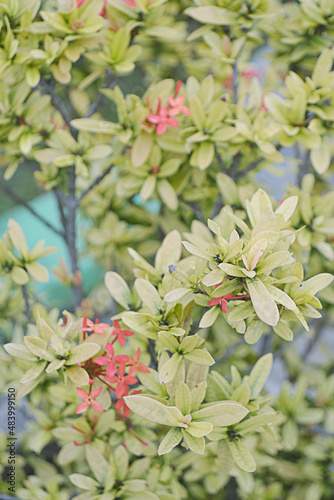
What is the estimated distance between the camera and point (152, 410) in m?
0.75

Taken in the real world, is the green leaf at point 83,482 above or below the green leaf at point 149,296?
below

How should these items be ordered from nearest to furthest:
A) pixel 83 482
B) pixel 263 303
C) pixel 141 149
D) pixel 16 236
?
pixel 263 303
pixel 83 482
pixel 16 236
pixel 141 149

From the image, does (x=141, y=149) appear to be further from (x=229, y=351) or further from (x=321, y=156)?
(x=229, y=351)

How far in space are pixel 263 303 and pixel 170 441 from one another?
0.28 metres

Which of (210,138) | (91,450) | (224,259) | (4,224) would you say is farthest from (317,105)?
(4,224)

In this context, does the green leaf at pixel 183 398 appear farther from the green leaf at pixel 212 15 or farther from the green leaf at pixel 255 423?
the green leaf at pixel 212 15

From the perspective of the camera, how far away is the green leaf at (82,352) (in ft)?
2.71

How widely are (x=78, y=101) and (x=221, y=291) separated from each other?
1182 millimetres

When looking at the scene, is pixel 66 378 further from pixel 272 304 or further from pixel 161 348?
pixel 272 304

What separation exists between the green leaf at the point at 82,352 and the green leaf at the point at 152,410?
0.41ft

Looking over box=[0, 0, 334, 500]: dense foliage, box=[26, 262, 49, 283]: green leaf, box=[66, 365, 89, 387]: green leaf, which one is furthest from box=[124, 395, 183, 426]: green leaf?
box=[26, 262, 49, 283]: green leaf

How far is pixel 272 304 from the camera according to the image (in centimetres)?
71

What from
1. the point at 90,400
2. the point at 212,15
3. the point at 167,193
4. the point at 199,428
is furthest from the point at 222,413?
the point at 212,15

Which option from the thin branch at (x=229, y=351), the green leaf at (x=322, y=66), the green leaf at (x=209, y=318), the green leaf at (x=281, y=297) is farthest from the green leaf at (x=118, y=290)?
the green leaf at (x=322, y=66)
